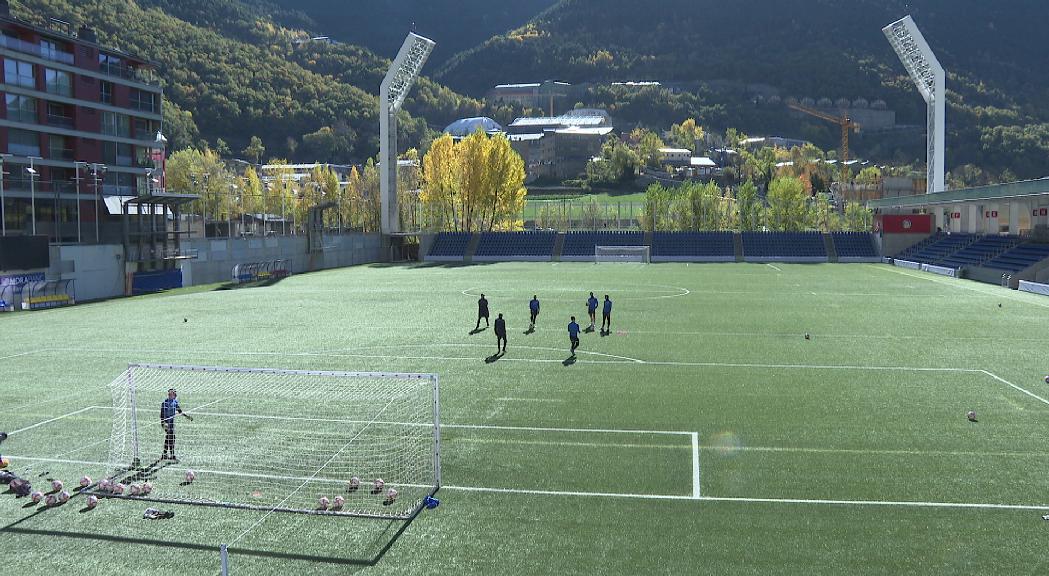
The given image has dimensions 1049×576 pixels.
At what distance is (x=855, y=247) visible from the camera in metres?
82.9

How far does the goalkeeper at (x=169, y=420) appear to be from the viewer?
1664cm

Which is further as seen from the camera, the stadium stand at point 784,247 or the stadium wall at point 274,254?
the stadium stand at point 784,247

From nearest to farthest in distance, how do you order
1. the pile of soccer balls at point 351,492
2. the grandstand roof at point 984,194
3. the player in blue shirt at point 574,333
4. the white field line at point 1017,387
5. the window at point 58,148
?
the pile of soccer balls at point 351,492
the white field line at point 1017,387
the player in blue shirt at point 574,333
the grandstand roof at point 984,194
the window at point 58,148

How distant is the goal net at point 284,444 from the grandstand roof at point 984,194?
151 ft

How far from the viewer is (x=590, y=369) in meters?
25.9

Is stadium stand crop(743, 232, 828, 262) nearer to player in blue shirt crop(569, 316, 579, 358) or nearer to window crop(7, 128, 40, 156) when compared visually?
player in blue shirt crop(569, 316, 579, 358)

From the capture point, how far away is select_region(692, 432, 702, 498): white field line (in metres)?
14.5

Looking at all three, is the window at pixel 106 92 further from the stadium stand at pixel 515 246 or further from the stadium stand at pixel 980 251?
the stadium stand at pixel 980 251

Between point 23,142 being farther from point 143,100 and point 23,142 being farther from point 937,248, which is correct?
point 937,248

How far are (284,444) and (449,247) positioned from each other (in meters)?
72.1

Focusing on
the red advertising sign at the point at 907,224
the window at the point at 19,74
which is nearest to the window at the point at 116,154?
the window at the point at 19,74

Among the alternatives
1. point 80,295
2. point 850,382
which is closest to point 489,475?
point 850,382

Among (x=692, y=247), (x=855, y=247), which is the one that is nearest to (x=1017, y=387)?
(x=855, y=247)

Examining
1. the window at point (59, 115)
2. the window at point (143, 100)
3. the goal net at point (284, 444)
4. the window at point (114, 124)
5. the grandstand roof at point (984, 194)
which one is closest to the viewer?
the goal net at point (284, 444)
